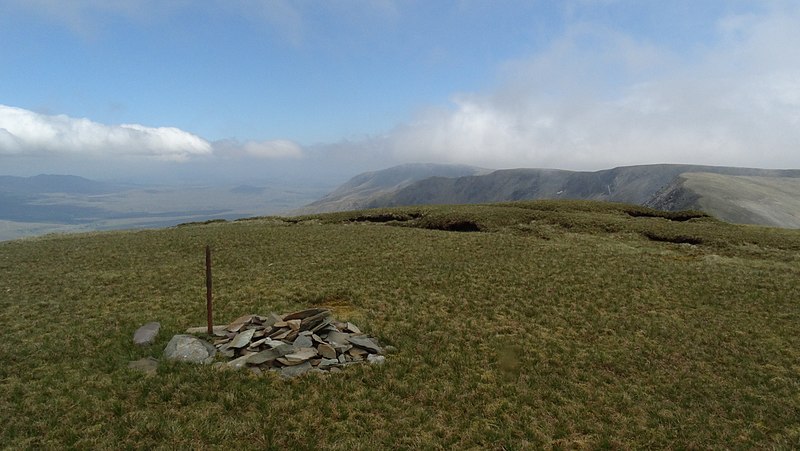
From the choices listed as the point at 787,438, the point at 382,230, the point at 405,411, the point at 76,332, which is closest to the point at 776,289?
the point at 787,438

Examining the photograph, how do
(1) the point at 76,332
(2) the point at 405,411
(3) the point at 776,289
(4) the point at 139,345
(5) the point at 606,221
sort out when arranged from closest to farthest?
(2) the point at 405,411
(4) the point at 139,345
(1) the point at 76,332
(3) the point at 776,289
(5) the point at 606,221

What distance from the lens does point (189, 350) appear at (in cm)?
1720

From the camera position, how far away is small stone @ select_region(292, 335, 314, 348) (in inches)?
706

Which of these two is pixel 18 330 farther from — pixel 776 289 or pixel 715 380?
pixel 776 289

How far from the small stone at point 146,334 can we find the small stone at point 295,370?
7.72 metres

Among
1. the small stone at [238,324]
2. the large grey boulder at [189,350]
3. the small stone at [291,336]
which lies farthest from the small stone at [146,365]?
the small stone at [291,336]

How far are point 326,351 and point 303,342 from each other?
1265 mm

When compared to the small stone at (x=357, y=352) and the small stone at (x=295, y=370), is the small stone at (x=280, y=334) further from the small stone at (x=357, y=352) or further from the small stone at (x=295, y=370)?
the small stone at (x=357, y=352)

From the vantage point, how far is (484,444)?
1290 centimetres

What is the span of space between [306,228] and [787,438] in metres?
50.8

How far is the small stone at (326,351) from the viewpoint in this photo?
17.5 m

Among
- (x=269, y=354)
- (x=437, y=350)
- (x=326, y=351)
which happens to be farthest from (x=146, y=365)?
(x=437, y=350)

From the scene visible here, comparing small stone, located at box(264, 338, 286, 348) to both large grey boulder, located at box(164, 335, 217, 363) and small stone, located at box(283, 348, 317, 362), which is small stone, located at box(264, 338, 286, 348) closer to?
small stone, located at box(283, 348, 317, 362)

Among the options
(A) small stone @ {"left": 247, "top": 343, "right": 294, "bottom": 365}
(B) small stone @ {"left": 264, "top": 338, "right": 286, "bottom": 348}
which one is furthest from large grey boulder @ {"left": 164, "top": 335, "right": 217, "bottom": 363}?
(B) small stone @ {"left": 264, "top": 338, "right": 286, "bottom": 348}
